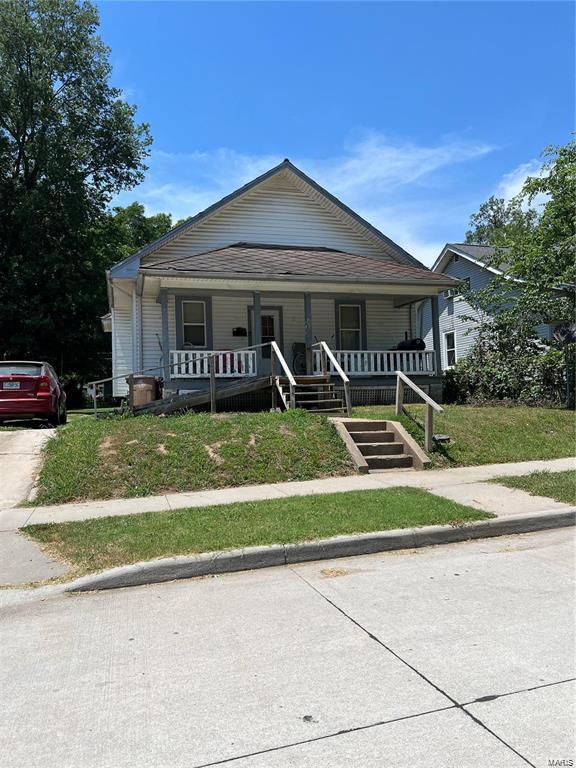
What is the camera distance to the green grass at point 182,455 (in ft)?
28.5

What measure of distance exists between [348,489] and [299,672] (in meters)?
4.96

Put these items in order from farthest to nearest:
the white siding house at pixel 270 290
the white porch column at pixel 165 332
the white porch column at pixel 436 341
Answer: the white porch column at pixel 436 341, the white siding house at pixel 270 290, the white porch column at pixel 165 332

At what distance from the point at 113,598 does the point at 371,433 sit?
273 inches

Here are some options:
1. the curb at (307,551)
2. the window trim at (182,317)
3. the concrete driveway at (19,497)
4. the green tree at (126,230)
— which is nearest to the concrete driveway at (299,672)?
the curb at (307,551)

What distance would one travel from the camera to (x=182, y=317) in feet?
56.2

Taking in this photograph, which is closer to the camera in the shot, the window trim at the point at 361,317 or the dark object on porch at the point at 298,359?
the dark object on porch at the point at 298,359

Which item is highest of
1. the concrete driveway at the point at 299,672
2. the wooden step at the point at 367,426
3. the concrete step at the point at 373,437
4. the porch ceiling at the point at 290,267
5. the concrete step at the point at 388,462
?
the porch ceiling at the point at 290,267

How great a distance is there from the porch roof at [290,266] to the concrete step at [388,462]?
6.54m

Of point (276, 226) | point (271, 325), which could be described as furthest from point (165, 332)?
point (276, 226)

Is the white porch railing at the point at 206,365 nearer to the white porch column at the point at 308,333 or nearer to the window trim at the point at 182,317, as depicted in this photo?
the window trim at the point at 182,317

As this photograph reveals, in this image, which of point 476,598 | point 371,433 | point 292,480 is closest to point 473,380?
point 371,433

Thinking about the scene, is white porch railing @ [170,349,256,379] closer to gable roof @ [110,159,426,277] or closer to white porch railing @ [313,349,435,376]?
white porch railing @ [313,349,435,376]

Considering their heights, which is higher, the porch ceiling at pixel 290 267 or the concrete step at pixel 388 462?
the porch ceiling at pixel 290 267

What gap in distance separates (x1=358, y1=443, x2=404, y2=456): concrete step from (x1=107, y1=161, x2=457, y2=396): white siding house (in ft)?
17.3
